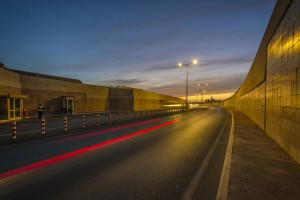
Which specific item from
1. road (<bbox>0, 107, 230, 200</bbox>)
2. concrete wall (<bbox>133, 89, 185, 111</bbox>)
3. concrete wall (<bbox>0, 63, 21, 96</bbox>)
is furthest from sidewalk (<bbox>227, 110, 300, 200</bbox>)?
concrete wall (<bbox>133, 89, 185, 111</bbox>)

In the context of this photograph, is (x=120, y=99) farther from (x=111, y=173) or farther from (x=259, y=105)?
(x=111, y=173)

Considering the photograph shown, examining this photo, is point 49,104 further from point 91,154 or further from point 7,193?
point 7,193

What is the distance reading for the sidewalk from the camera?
5027mm

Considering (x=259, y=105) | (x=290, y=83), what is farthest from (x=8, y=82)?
(x=290, y=83)

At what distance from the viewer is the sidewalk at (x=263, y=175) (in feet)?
16.5

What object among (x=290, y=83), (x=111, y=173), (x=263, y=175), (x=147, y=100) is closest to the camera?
(x=263, y=175)

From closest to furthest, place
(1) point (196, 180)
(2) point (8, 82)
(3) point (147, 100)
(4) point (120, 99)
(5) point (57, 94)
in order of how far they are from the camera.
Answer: (1) point (196, 180) < (2) point (8, 82) < (5) point (57, 94) < (4) point (120, 99) < (3) point (147, 100)

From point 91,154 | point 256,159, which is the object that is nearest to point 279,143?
point 256,159

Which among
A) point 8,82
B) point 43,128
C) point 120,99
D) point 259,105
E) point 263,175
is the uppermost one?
point 8,82

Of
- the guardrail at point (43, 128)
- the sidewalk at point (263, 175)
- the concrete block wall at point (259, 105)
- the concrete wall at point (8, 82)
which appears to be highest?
the concrete wall at point (8, 82)

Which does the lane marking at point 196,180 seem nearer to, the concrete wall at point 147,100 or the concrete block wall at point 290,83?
the concrete block wall at point 290,83

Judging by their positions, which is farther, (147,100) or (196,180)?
(147,100)

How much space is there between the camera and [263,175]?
6.39 m

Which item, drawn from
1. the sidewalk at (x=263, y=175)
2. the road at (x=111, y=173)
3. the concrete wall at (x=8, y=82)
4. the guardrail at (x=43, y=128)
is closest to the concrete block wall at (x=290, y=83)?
the sidewalk at (x=263, y=175)
